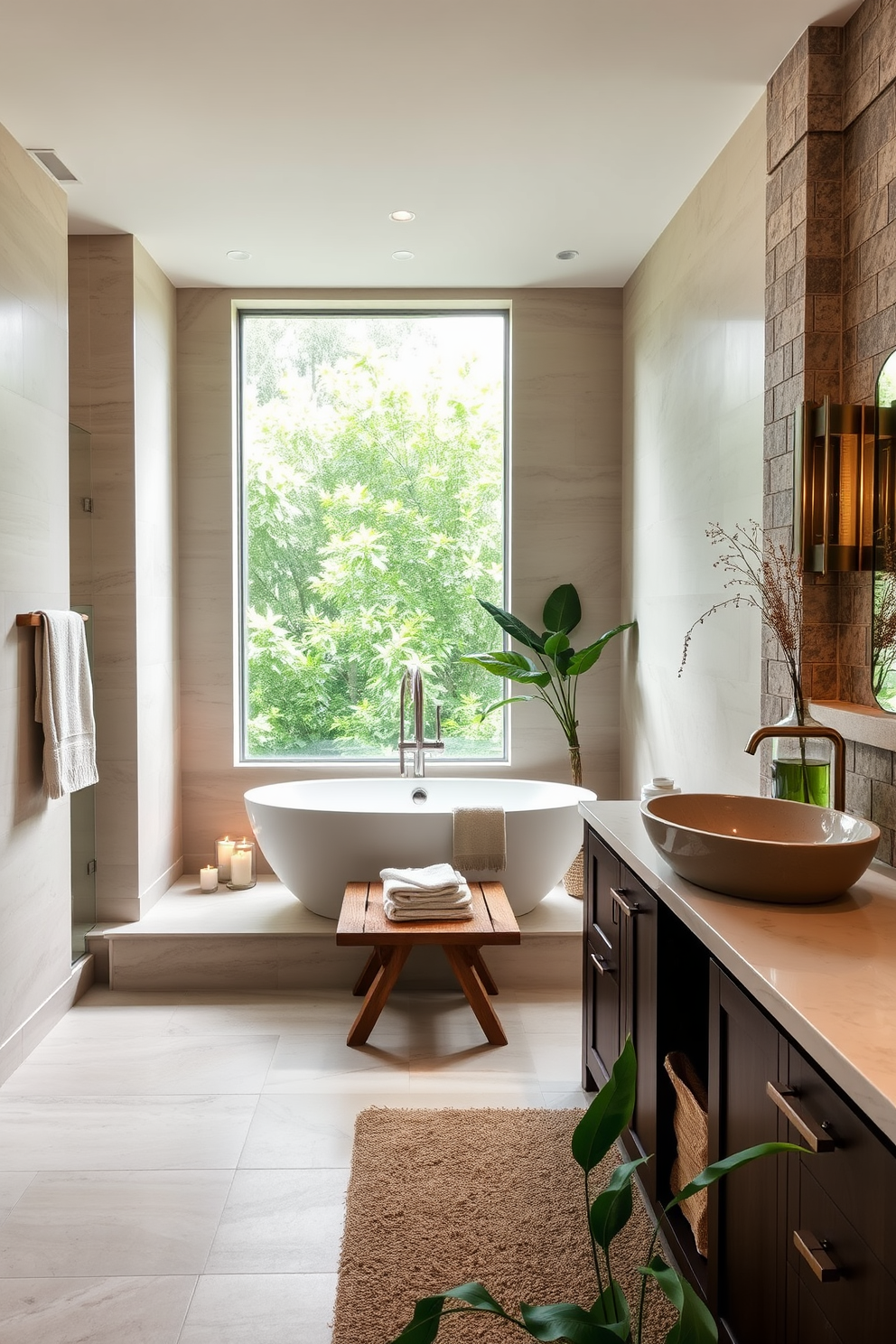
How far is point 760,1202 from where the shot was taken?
1.47 meters

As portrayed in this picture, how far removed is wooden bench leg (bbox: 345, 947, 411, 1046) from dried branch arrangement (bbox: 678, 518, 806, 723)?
1344 mm

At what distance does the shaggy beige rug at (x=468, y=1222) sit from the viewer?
195 centimetres

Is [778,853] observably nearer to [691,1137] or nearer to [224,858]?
[691,1137]

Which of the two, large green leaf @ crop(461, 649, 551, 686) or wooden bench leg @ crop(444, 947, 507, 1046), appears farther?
large green leaf @ crop(461, 649, 551, 686)

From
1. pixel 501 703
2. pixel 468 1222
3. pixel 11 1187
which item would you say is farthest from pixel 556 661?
pixel 11 1187

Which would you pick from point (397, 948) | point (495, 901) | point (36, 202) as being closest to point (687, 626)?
point (495, 901)

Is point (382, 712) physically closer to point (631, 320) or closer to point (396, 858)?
point (396, 858)

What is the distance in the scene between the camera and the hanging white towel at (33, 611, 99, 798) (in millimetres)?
3125

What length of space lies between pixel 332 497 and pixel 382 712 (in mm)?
1053

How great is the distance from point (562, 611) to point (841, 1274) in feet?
11.6

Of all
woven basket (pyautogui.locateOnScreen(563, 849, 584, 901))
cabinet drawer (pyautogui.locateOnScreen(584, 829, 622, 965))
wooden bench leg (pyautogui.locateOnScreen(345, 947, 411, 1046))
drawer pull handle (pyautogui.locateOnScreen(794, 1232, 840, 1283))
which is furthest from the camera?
woven basket (pyautogui.locateOnScreen(563, 849, 584, 901))

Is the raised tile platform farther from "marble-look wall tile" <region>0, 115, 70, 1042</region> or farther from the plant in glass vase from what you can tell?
the plant in glass vase

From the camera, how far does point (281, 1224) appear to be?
2252mm

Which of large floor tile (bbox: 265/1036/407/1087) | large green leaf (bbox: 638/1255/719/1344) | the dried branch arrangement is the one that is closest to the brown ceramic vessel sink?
the dried branch arrangement
